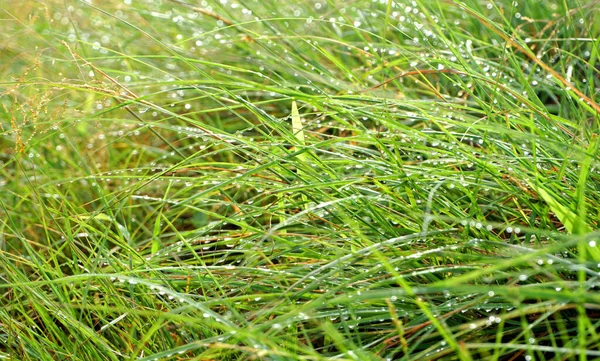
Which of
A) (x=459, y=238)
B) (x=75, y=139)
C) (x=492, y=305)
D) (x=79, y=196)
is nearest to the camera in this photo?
(x=492, y=305)

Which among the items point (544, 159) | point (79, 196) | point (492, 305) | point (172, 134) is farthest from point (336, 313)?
point (172, 134)

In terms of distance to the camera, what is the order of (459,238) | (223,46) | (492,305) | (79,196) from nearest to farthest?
(492,305)
(459,238)
(79,196)
(223,46)

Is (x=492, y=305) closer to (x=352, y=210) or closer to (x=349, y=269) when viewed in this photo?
(x=349, y=269)

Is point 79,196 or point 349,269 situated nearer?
point 349,269

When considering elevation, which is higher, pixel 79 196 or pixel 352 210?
pixel 352 210

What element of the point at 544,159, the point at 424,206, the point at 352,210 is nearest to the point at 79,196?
the point at 352,210

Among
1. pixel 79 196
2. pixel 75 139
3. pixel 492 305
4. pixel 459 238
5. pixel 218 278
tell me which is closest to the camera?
pixel 492 305

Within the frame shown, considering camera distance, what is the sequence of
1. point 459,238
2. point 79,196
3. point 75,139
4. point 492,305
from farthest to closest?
point 75,139 < point 79,196 < point 459,238 < point 492,305

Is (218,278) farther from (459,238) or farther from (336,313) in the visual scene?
(459,238)

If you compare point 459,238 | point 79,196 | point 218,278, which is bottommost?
point 79,196
